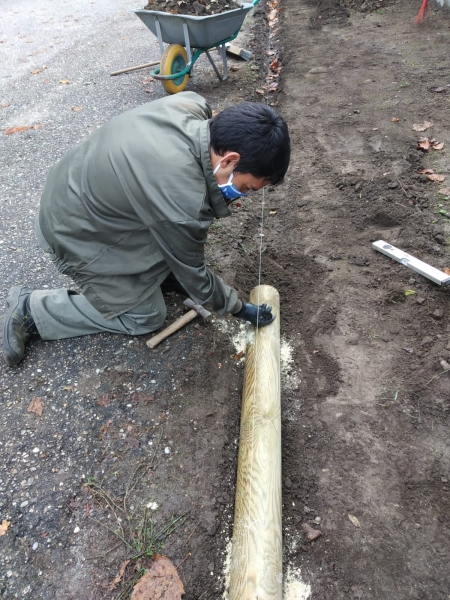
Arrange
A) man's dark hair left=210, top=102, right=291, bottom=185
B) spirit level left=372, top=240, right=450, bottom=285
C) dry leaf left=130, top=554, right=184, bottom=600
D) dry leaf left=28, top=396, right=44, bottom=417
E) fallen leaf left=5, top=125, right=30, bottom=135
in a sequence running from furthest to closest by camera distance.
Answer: fallen leaf left=5, top=125, right=30, bottom=135 < spirit level left=372, top=240, right=450, bottom=285 < dry leaf left=28, top=396, right=44, bottom=417 < man's dark hair left=210, top=102, right=291, bottom=185 < dry leaf left=130, top=554, right=184, bottom=600

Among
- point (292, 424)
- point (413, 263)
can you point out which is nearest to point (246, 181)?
point (292, 424)

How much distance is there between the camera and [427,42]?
6.98m

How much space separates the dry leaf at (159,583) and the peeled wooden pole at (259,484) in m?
0.29

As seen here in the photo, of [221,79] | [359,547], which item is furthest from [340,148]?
[359,547]

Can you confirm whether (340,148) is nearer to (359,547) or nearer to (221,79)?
(221,79)

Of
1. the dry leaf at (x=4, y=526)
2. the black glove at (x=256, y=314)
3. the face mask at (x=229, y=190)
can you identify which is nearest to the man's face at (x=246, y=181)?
the face mask at (x=229, y=190)

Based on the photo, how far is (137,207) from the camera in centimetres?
215

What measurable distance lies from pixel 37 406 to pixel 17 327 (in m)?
0.51

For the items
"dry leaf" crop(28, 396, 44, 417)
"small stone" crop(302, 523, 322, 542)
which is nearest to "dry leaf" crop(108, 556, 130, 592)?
"small stone" crop(302, 523, 322, 542)

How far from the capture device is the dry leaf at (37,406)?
2552 millimetres

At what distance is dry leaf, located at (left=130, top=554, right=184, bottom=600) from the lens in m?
1.89

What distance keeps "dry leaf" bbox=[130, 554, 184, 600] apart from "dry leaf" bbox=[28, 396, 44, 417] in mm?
1071

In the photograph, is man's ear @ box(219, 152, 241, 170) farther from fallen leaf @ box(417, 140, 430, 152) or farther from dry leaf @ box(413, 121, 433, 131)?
dry leaf @ box(413, 121, 433, 131)

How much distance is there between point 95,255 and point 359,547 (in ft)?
6.65
